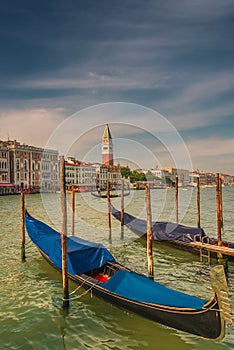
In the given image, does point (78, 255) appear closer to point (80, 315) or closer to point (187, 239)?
point (80, 315)

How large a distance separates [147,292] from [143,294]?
0.25 ft

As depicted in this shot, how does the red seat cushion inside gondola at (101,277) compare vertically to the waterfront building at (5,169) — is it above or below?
below

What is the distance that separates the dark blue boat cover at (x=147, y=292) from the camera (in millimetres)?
4273

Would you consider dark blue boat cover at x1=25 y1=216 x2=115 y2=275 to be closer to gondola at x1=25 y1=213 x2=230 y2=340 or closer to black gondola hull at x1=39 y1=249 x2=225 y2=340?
gondola at x1=25 y1=213 x2=230 y2=340

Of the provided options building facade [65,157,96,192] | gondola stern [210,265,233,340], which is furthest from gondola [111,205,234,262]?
building facade [65,157,96,192]

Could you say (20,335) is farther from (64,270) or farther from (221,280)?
(221,280)

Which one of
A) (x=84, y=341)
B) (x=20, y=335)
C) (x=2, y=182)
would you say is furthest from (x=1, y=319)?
(x=2, y=182)

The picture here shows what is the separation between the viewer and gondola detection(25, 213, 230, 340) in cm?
385

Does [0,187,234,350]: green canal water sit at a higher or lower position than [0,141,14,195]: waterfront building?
lower

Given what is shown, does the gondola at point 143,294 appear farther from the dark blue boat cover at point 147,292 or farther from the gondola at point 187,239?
the gondola at point 187,239

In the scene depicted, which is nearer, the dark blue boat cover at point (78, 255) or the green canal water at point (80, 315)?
the green canal water at point (80, 315)

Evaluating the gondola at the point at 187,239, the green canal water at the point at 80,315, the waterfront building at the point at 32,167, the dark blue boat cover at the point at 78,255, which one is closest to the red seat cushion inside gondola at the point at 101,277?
the dark blue boat cover at the point at 78,255

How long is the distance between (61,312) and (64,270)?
73 cm

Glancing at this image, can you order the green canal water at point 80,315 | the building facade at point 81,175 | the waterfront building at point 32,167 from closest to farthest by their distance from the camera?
1. the green canal water at point 80,315
2. the waterfront building at point 32,167
3. the building facade at point 81,175
